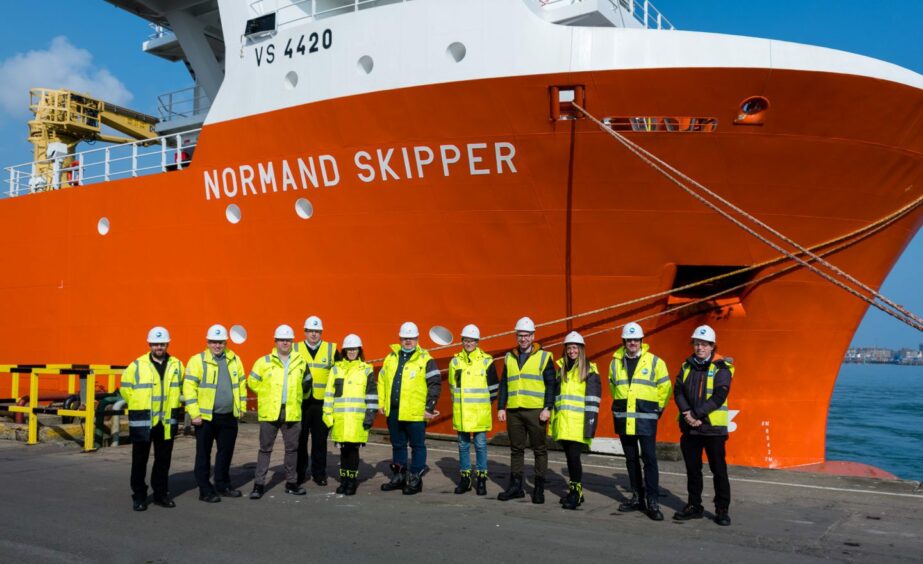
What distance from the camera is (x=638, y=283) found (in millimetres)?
8430

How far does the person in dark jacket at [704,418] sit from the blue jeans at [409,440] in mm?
2143

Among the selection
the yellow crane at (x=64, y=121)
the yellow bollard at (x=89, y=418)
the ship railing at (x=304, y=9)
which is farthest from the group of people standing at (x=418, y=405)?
the yellow crane at (x=64, y=121)

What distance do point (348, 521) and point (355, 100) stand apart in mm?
4943

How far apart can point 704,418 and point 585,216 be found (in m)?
3.03

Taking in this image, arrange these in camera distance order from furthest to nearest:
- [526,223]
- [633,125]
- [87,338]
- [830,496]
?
1. [87,338]
2. [526,223]
3. [633,125]
4. [830,496]

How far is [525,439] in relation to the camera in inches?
257

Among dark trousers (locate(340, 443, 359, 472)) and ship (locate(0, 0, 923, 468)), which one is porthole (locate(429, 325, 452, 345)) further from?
dark trousers (locate(340, 443, 359, 472))

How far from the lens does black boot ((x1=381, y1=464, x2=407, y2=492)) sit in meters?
6.84

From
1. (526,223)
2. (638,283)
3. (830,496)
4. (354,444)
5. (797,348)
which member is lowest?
(830,496)

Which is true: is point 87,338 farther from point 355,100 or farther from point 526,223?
point 526,223

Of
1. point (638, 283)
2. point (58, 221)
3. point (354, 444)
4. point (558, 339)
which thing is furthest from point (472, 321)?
point (58, 221)

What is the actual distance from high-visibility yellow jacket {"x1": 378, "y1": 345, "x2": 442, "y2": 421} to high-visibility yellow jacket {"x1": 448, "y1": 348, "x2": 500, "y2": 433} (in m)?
0.19

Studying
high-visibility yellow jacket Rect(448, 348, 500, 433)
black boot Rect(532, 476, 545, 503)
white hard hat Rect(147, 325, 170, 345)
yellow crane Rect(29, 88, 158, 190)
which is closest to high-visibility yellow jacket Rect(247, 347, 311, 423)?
white hard hat Rect(147, 325, 170, 345)

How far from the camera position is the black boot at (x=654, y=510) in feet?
19.2
